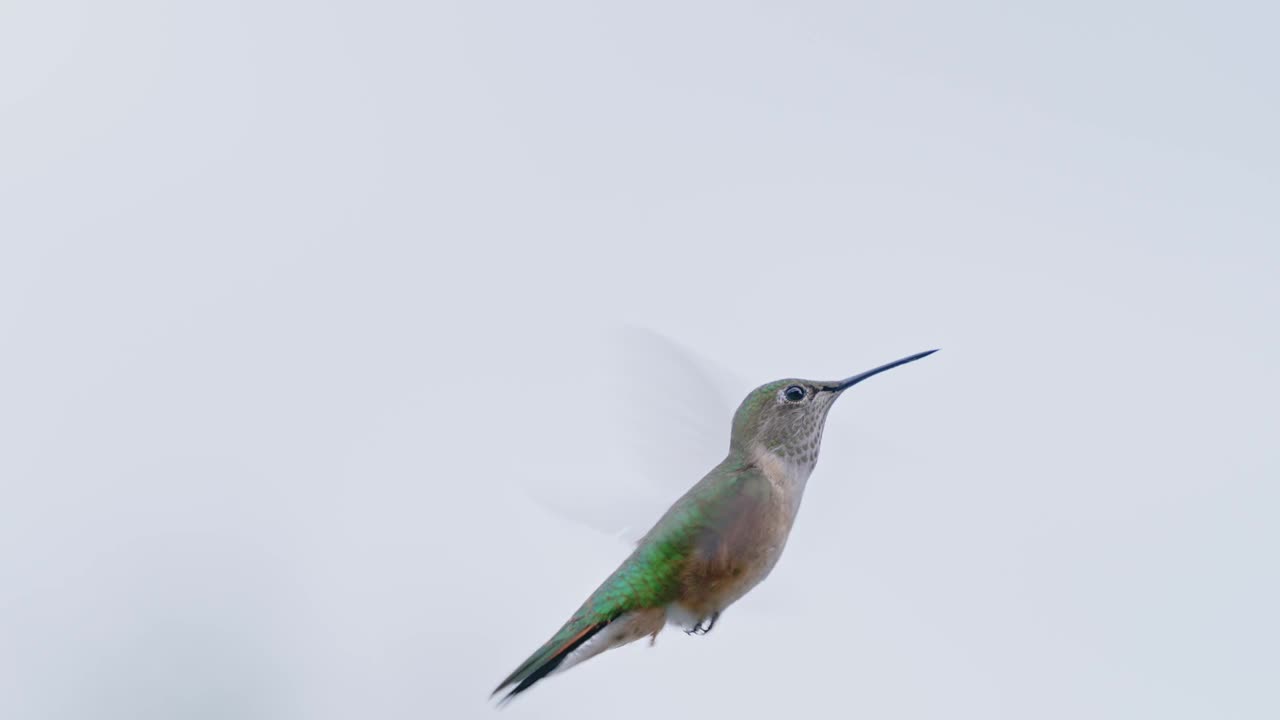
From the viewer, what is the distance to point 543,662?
1179 millimetres

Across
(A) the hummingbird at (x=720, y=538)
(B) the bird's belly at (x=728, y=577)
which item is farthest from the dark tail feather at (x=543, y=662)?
(B) the bird's belly at (x=728, y=577)

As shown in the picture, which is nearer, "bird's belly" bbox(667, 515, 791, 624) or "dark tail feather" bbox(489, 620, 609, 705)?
"dark tail feather" bbox(489, 620, 609, 705)

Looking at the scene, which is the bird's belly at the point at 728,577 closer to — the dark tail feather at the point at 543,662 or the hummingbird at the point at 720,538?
the hummingbird at the point at 720,538

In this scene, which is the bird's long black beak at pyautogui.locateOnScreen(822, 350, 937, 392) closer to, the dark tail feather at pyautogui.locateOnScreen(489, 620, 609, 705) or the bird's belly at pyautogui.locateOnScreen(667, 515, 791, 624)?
the bird's belly at pyautogui.locateOnScreen(667, 515, 791, 624)

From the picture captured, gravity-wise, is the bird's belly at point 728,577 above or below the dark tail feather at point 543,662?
below

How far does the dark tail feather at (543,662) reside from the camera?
3.69 ft

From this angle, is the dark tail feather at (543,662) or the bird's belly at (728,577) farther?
the bird's belly at (728,577)

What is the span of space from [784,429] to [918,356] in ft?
0.75

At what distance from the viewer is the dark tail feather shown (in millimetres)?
1124

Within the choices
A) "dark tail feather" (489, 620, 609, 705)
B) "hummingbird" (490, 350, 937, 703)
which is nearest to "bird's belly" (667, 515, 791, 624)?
"hummingbird" (490, 350, 937, 703)

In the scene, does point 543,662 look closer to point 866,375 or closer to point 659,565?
point 659,565

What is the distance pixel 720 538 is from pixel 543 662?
26 cm

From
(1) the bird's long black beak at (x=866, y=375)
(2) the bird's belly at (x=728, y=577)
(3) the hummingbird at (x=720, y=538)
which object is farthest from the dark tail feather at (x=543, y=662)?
(1) the bird's long black beak at (x=866, y=375)

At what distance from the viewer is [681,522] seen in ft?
4.57
